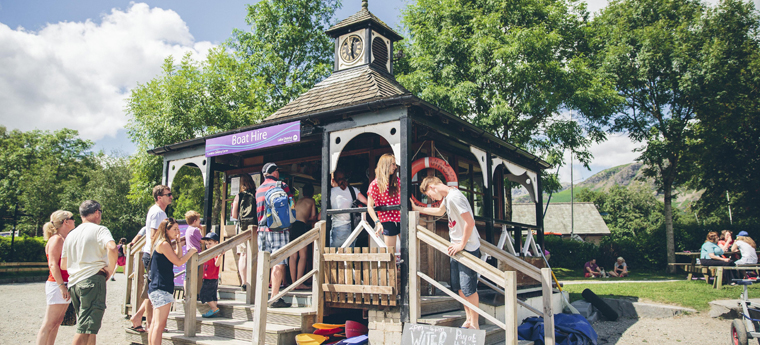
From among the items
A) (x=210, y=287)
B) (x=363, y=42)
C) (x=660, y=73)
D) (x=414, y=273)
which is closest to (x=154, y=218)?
(x=210, y=287)

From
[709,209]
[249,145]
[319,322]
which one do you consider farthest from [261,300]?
[709,209]

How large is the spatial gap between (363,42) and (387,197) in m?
5.76

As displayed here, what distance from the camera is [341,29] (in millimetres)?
11227

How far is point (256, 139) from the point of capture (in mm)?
7949

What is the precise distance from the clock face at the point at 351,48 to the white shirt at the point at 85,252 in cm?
743

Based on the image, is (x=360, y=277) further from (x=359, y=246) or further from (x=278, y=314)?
(x=359, y=246)

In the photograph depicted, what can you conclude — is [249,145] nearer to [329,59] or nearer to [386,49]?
[386,49]

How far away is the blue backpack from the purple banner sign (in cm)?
126

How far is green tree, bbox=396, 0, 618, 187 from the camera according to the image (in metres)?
17.1

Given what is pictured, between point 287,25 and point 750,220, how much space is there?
2691 centimetres

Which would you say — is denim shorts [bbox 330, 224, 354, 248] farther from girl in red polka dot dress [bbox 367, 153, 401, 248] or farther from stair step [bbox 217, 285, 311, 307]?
stair step [bbox 217, 285, 311, 307]

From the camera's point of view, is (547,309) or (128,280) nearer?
(547,309)

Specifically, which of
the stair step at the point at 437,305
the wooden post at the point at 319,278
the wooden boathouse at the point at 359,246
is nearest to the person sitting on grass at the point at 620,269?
the wooden boathouse at the point at 359,246

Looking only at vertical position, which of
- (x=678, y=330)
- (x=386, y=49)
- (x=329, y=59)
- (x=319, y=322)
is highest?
(x=329, y=59)
